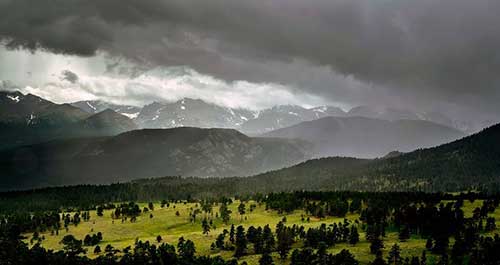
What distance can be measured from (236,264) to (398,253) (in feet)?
226

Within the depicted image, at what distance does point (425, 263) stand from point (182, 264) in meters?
101

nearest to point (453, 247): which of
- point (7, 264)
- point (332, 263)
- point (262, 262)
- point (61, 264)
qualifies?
point (332, 263)

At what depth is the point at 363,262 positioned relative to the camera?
19662 cm

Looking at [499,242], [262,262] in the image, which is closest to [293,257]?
[262,262]

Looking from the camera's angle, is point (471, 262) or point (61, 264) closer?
point (471, 262)

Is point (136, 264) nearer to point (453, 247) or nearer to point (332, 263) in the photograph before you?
point (332, 263)

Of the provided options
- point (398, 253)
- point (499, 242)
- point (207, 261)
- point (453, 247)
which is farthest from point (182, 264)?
point (499, 242)

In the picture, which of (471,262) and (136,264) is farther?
(136,264)

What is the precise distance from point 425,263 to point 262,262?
67047 mm

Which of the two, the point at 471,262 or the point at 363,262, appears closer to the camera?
the point at 471,262

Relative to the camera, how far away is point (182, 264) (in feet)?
634

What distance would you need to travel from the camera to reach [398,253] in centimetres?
19362

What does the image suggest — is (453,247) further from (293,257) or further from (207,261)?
(207,261)

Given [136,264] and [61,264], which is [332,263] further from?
[61,264]
